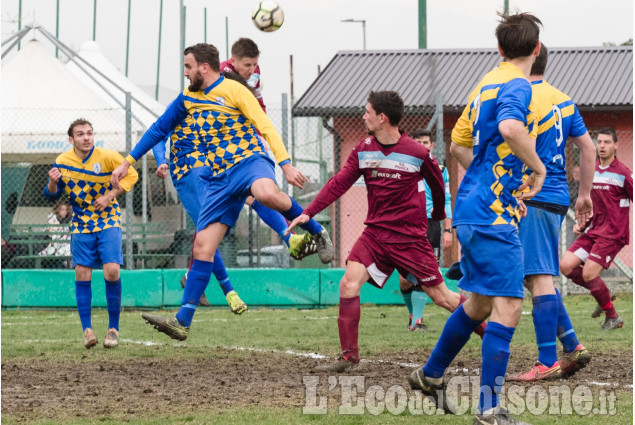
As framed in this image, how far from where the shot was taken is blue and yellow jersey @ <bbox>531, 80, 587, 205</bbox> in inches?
236

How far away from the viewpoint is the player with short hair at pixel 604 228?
33.6 feet

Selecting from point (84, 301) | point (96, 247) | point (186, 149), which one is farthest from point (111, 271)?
point (186, 149)

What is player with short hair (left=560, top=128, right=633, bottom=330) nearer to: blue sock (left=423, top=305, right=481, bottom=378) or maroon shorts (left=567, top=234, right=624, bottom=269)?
maroon shorts (left=567, top=234, right=624, bottom=269)

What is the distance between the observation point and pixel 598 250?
33.8 ft

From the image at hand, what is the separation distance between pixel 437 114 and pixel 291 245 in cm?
A: 670

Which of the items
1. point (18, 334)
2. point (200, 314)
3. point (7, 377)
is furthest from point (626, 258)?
point (7, 377)

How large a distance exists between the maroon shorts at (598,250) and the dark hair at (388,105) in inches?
165

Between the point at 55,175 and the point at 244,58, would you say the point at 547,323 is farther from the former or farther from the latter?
the point at 55,175

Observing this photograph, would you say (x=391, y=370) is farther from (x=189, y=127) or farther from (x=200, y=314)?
(x=200, y=314)

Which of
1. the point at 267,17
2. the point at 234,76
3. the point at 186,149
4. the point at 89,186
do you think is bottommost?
the point at 89,186

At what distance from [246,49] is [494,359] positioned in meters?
4.56

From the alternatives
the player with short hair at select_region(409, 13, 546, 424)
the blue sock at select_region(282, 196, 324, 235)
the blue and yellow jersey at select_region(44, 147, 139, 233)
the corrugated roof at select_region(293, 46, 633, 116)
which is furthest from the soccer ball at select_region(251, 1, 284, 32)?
the corrugated roof at select_region(293, 46, 633, 116)

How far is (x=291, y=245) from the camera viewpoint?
7.50 meters

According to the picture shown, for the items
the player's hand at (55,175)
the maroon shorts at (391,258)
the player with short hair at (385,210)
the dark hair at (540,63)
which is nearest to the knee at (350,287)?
the player with short hair at (385,210)
